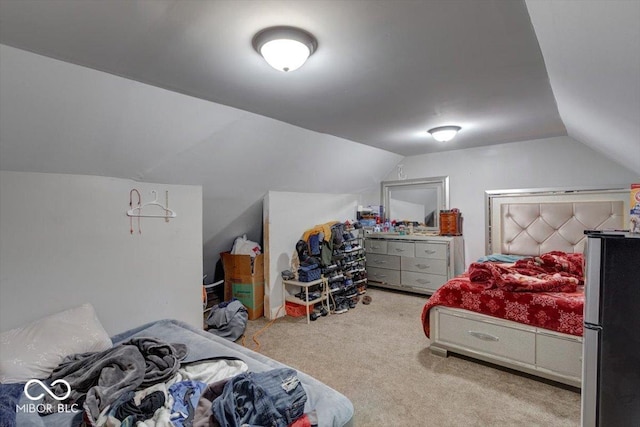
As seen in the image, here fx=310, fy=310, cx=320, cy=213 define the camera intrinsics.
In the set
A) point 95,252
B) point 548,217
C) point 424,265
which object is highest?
point 548,217

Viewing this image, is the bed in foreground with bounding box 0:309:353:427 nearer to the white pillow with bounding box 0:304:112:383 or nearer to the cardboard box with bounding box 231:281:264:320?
the white pillow with bounding box 0:304:112:383

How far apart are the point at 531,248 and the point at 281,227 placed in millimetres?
3253

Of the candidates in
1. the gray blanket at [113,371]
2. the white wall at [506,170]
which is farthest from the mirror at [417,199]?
the gray blanket at [113,371]

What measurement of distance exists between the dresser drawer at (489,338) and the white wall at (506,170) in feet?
6.89

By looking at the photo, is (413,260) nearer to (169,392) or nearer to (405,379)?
(405,379)

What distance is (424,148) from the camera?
15.0 ft

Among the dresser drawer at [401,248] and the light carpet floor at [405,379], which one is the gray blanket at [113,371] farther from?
the dresser drawer at [401,248]

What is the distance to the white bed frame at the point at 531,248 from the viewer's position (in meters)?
2.33

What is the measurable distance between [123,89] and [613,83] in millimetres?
2727

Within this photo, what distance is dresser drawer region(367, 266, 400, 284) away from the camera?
4910mm

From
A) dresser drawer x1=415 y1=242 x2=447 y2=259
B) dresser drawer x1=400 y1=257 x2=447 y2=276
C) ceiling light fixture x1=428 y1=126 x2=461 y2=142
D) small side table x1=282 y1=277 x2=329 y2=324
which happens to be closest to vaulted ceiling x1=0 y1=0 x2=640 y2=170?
ceiling light fixture x1=428 y1=126 x2=461 y2=142

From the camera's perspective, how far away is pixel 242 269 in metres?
Answer: 3.98

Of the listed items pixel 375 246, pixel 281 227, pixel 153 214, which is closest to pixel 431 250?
pixel 375 246

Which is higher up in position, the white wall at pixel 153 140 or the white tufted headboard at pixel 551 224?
the white wall at pixel 153 140
